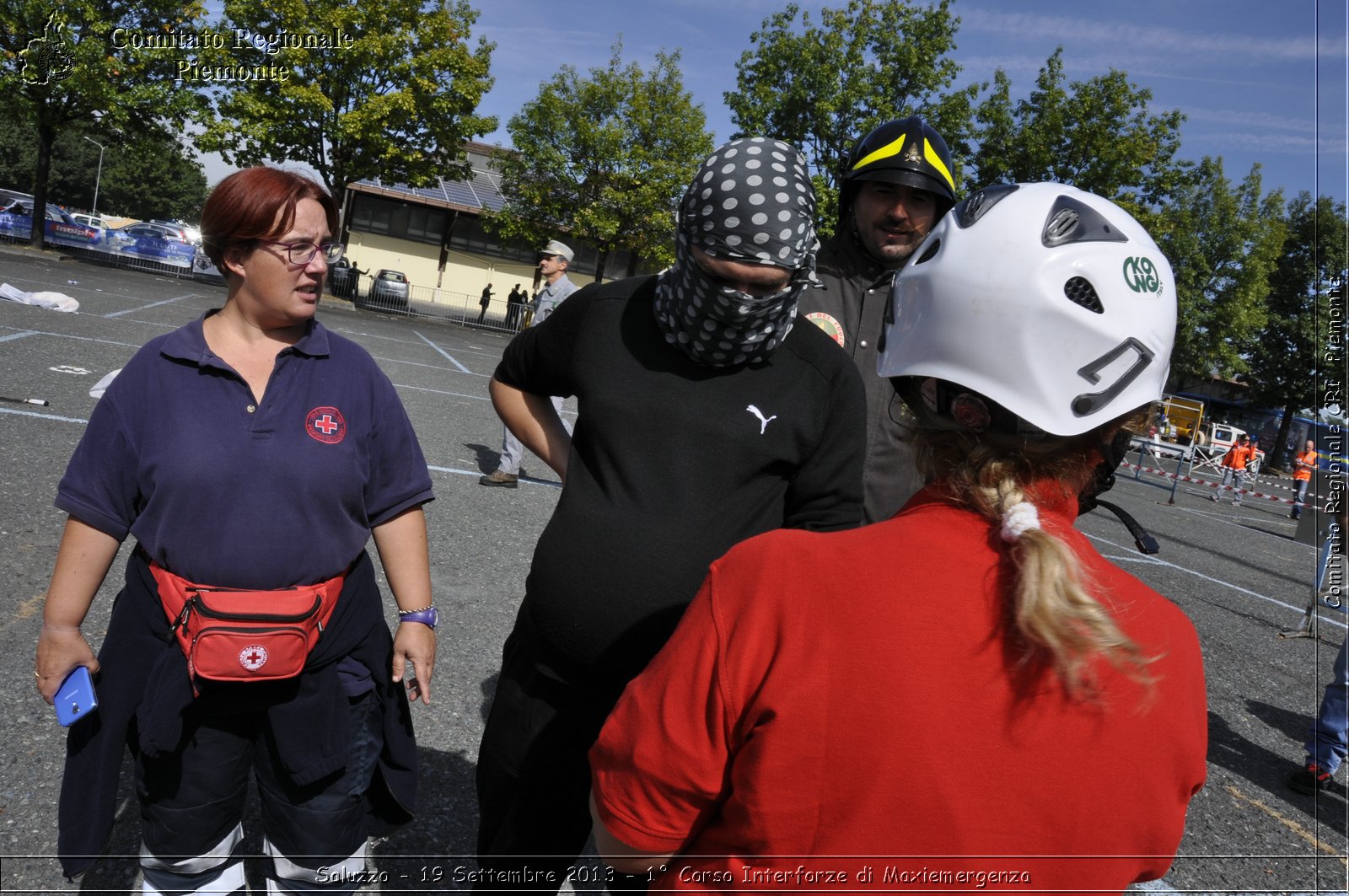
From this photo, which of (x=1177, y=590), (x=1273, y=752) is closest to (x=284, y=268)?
(x=1273, y=752)

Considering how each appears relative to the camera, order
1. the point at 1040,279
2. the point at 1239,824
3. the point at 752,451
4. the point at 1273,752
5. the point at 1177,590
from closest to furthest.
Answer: the point at 1040,279, the point at 752,451, the point at 1239,824, the point at 1273,752, the point at 1177,590

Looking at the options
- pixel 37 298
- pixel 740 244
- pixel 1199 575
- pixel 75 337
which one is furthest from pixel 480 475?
pixel 1199 575

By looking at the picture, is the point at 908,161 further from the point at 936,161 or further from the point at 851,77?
the point at 851,77

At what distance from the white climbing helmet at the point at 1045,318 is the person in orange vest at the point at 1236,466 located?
74.0 ft

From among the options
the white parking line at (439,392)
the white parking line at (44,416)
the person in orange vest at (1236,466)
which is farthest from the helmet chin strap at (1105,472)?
the person in orange vest at (1236,466)

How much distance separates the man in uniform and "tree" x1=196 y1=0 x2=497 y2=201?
2616cm

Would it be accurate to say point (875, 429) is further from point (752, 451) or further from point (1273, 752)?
point (1273, 752)

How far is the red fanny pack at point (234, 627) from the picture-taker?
180 centimetres

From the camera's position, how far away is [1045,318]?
105cm

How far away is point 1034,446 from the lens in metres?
1.06

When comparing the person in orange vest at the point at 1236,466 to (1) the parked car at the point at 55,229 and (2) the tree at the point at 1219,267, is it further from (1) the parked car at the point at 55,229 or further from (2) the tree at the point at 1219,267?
(1) the parked car at the point at 55,229

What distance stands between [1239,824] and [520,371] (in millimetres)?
4064

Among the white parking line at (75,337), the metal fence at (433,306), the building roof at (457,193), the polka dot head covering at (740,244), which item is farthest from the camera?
the building roof at (457,193)

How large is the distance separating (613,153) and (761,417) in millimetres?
33549
